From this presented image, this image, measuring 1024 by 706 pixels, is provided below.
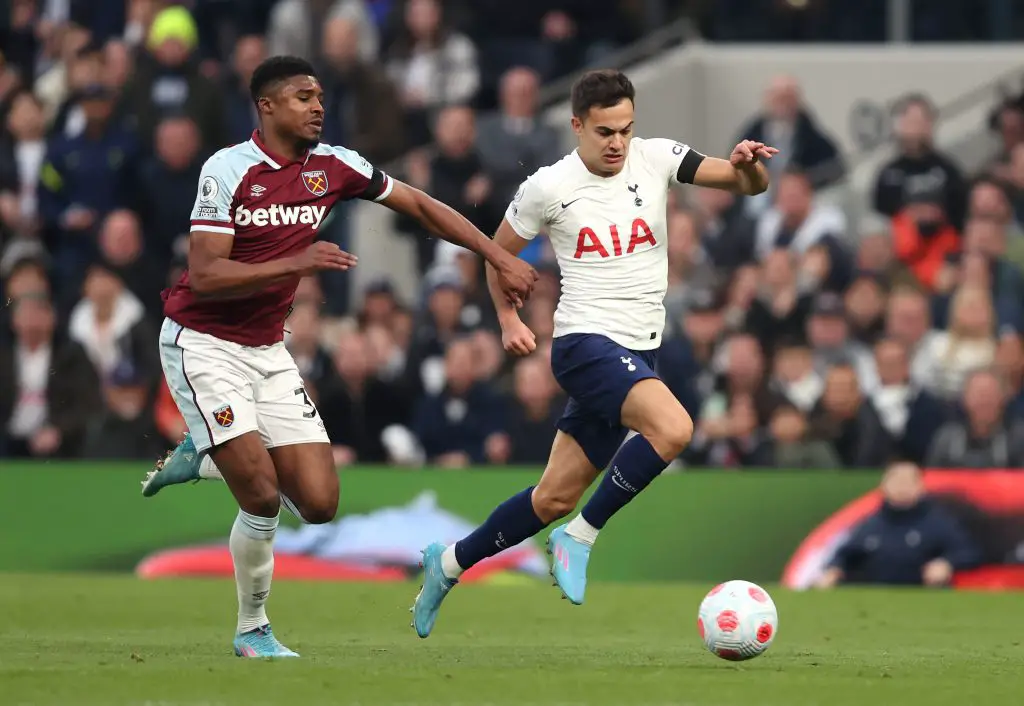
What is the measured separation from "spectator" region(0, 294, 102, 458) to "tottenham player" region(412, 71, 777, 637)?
6.95 m

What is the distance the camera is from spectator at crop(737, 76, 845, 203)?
18219mm

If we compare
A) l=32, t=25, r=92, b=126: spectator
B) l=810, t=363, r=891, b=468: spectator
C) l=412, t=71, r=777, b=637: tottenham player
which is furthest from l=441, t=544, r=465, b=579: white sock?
l=32, t=25, r=92, b=126: spectator

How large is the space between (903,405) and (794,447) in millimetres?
994

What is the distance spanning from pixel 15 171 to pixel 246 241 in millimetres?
10198

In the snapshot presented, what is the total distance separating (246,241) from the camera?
367 inches

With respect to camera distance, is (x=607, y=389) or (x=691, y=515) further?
(x=691, y=515)

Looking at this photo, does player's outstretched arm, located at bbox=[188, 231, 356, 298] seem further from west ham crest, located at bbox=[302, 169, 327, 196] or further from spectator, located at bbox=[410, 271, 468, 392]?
spectator, located at bbox=[410, 271, 468, 392]

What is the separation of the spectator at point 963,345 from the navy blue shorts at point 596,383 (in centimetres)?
659

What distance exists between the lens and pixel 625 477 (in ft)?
31.6

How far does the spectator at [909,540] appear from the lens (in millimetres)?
14734

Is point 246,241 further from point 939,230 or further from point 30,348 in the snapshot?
point 939,230

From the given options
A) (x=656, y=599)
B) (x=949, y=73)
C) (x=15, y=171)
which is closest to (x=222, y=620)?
(x=656, y=599)

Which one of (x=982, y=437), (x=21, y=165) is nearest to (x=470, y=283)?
(x=982, y=437)

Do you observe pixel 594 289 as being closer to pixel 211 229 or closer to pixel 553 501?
pixel 553 501
